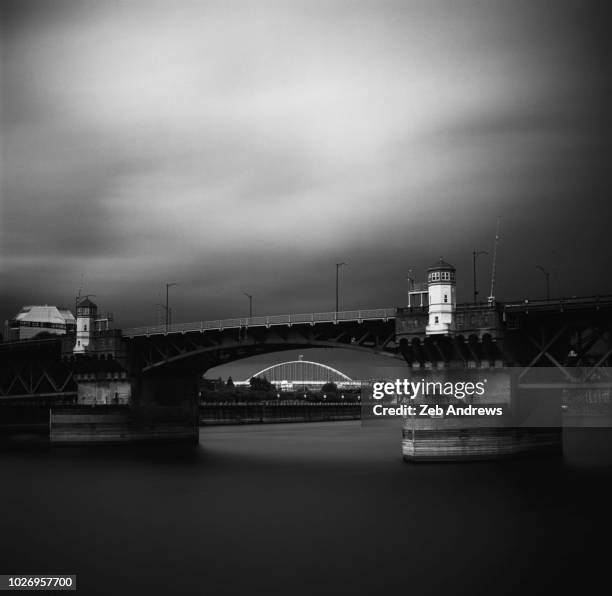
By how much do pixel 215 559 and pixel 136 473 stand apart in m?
32.6

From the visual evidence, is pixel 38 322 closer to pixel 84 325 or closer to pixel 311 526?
pixel 84 325

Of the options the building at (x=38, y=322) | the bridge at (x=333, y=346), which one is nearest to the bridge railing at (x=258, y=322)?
the bridge at (x=333, y=346)

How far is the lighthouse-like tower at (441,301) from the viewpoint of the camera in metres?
70.1

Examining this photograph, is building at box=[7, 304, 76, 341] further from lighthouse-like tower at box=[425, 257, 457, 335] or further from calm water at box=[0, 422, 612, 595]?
lighthouse-like tower at box=[425, 257, 457, 335]

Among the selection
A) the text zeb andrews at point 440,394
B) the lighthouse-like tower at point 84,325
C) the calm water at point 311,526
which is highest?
the lighthouse-like tower at point 84,325

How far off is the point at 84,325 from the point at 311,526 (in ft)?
207

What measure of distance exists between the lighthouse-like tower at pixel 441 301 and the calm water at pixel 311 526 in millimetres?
11437

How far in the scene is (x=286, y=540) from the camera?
140 ft

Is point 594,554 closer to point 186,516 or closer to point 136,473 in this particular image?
point 186,516

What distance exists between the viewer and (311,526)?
151 ft

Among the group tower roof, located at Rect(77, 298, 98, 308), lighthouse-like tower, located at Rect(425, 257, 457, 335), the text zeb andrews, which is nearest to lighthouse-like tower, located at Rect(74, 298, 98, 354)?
tower roof, located at Rect(77, 298, 98, 308)

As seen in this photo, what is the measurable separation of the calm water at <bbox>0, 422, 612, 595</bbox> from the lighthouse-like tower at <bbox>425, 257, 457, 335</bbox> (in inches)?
450

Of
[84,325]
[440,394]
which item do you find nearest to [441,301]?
[440,394]

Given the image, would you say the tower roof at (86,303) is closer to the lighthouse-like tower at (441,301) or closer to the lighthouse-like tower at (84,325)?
the lighthouse-like tower at (84,325)
